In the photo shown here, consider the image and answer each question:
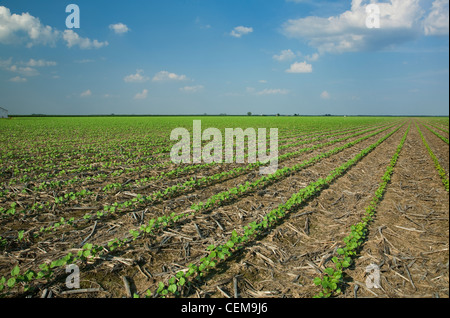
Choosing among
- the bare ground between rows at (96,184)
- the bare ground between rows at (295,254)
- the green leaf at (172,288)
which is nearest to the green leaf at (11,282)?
the green leaf at (172,288)

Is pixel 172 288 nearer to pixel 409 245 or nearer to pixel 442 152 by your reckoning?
pixel 409 245

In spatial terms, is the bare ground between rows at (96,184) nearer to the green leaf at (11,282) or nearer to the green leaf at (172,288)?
the green leaf at (11,282)

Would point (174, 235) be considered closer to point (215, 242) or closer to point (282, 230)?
point (215, 242)

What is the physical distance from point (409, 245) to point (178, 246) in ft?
13.1

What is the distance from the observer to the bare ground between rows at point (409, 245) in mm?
3418

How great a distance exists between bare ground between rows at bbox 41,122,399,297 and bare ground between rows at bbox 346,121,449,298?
2.24m

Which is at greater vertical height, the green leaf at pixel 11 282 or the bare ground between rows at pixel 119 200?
the bare ground between rows at pixel 119 200

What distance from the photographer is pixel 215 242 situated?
4.55 m

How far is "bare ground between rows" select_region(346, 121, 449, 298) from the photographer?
3.42 metres

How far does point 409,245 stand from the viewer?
176 inches

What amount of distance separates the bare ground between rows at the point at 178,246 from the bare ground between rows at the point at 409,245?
224cm
